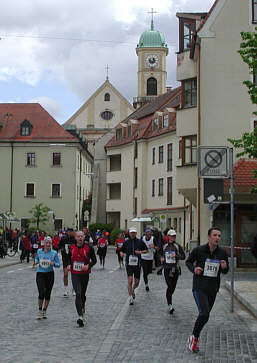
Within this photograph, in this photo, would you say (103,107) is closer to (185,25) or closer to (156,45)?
(156,45)

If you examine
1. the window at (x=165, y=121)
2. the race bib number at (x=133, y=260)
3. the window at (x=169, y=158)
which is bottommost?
the race bib number at (x=133, y=260)

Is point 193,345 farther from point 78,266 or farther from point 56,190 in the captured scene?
point 56,190

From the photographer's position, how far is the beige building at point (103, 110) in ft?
316

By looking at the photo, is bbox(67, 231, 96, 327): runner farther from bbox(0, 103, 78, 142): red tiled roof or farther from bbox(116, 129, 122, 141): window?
bbox(0, 103, 78, 142): red tiled roof

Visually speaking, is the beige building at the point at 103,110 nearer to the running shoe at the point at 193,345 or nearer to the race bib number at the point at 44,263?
the race bib number at the point at 44,263

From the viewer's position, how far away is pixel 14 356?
28.9ft

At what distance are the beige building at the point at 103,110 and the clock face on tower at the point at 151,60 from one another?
12649mm

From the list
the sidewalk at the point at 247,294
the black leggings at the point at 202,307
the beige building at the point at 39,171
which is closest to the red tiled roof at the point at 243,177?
the sidewalk at the point at 247,294

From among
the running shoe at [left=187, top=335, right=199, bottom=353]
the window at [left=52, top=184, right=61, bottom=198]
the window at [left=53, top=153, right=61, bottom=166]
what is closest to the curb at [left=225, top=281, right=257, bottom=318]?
the running shoe at [left=187, top=335, right=199, bottom=353]

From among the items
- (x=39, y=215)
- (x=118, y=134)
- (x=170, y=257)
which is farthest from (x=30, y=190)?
(x=170, y=257)

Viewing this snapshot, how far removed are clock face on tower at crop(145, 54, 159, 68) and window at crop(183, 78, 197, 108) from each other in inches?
2863

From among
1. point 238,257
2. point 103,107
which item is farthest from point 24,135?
point 238,257

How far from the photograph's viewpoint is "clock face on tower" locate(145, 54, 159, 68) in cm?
10691

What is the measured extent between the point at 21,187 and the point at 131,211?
14378mm
